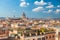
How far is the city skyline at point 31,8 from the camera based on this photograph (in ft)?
9.97

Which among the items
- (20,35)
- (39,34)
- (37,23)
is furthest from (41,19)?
(20,35)

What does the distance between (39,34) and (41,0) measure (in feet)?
2.32

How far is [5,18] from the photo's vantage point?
3035 mm

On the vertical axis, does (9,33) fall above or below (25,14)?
below

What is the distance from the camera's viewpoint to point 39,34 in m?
3.20

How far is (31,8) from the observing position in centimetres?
324

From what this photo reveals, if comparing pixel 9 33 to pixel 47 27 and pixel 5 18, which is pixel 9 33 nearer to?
pixel 5 18

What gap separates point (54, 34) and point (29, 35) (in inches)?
22.0

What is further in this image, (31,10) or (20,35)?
(31,10)

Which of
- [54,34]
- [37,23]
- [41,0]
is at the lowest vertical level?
[54,34]

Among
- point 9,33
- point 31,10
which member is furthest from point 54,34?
point 9,33

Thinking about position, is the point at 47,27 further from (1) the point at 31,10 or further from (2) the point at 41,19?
(1) the point at 31,10

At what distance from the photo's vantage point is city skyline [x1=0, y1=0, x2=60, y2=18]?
304 cm

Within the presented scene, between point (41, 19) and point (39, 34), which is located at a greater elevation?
point (41, 19)
